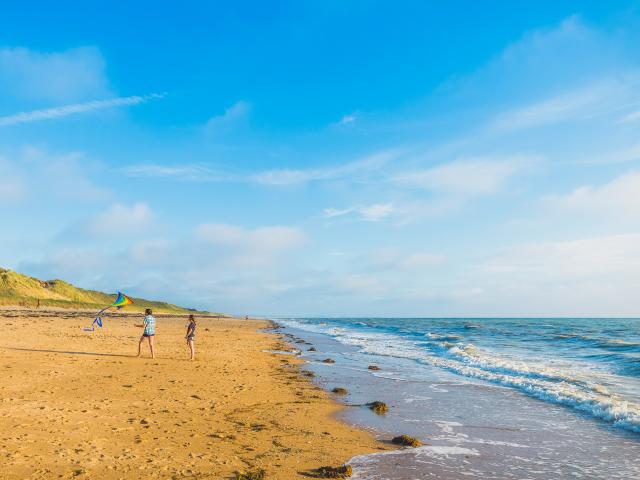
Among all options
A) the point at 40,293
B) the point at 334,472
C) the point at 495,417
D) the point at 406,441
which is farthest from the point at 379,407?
the point at 40,293

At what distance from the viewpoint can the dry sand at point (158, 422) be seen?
26.3 ft

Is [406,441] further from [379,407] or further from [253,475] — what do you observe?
[253,475]

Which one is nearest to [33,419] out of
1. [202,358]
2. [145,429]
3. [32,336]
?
[145,429]

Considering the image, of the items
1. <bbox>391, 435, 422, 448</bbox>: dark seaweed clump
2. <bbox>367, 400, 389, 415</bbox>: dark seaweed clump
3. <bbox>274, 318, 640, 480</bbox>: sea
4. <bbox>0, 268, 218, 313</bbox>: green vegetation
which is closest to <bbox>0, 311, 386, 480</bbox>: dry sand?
<bbox>391, 435, 422, 448</bbox>: dark seaweed clump

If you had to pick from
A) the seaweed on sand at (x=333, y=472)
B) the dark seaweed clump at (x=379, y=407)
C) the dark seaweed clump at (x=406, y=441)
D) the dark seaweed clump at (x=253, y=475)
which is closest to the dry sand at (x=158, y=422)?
the dark seaweed clump at (x=253, y=475)

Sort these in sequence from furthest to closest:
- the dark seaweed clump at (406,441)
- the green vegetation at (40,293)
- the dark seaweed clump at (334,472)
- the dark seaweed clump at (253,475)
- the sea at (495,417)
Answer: the green vegetation at (40,293)
the dark seaweed clump at (406,441)
the sea at (495,417)
the dark seaweed clump at (334,472)
the dark seaweed clump at (253,475)

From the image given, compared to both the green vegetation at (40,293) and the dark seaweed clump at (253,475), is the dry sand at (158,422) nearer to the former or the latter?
the dark seaweed clump at (253,475)

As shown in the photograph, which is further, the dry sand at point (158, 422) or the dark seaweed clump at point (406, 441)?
the dark seaweed clump at point (406, 441)

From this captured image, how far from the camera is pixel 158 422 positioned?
1072 centimetres

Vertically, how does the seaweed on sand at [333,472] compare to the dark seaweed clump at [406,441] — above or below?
above

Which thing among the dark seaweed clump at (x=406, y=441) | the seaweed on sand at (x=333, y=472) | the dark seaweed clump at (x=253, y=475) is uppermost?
the dark seaweed clump at (x=253, y=475)

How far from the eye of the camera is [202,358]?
74.8ft

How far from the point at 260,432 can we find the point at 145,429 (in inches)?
104

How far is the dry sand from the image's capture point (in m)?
8.02
